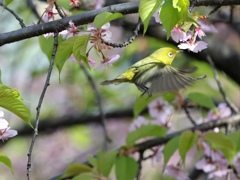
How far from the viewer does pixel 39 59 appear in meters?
5.22

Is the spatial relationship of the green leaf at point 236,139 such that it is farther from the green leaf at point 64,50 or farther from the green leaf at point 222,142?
the green leaf at point 64,50

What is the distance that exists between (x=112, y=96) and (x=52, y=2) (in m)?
3.56

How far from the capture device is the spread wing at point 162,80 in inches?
92.8

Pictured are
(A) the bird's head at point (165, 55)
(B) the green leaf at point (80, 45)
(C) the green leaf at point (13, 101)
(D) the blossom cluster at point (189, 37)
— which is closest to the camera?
(C) the green leaf at point (13, 101)

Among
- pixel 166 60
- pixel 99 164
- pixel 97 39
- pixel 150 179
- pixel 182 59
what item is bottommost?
pixel 150 179

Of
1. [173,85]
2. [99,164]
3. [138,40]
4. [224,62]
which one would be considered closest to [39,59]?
[138,40]

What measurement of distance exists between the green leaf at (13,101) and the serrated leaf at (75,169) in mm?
1078

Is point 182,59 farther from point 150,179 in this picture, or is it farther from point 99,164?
point 99,164

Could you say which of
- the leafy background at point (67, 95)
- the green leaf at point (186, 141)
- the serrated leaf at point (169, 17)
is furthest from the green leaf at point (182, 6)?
the leafy background at point (67, 95)

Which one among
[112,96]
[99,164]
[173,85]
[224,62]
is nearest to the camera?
[173,85]

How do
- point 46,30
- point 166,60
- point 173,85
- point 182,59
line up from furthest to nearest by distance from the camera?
point 182,59, point 166,60, point 173,85, point 46,30

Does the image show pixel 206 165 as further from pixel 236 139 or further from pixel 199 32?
pixel 199 32

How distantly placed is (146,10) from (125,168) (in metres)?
1.26

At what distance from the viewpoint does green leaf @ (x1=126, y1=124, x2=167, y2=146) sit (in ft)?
9.96
